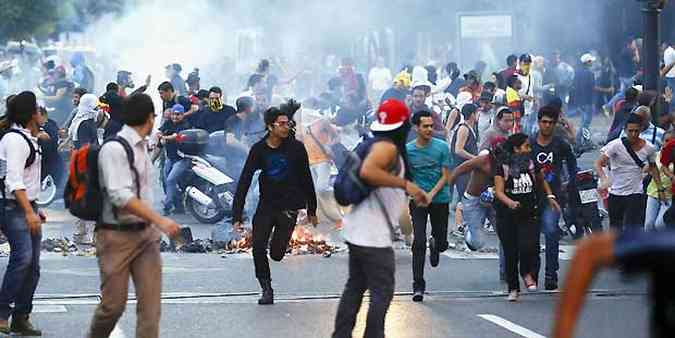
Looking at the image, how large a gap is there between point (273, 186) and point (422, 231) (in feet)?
3.97

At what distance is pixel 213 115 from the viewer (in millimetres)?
18141

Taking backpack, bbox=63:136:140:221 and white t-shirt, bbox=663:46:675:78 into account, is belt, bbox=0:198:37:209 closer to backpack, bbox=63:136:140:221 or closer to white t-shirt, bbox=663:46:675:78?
backpack, bbox=63:136:140:221

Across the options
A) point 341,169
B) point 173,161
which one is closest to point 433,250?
point 341,169

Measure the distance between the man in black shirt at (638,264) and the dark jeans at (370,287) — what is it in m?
4.26

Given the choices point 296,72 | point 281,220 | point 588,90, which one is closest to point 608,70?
point 588,90

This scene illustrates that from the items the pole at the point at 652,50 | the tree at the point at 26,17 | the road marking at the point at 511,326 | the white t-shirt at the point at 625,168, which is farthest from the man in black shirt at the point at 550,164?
the tree at the point at 26,17

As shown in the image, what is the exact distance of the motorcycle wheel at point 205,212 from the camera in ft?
53.4

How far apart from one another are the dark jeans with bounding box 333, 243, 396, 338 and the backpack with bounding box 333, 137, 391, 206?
256 millimetres

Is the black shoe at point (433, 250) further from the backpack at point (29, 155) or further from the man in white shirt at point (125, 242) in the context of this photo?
the man in white shirt at point (125, 242)

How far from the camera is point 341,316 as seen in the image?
773 centimetres

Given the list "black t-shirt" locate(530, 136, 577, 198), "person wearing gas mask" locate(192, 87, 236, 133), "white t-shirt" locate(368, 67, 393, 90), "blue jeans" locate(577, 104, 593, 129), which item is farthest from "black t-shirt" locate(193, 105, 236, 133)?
"white t-shirt" locate(368, 67, 393, 90)

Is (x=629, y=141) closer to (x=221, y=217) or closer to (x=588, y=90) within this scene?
(x=221, y=217)

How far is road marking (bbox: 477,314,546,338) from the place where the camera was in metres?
9.20

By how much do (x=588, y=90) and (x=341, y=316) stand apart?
20206 millimetres
